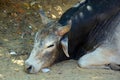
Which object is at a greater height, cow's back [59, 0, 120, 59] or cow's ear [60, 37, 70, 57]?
cow's back [59, 0, 120, 59]

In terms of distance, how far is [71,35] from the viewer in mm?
6664

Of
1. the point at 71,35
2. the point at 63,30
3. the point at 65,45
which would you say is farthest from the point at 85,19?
the point at 65,45

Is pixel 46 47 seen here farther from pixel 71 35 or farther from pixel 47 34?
pixel 71 35

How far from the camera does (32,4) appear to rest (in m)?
8.76

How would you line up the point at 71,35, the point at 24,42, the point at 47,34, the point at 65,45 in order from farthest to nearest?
1. the point at 24,42
2. the point at 71,35
3. the point at 47,34
4. the point at 65,45

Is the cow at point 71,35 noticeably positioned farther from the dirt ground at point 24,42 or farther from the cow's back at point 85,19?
the dirt ground at point 24,42

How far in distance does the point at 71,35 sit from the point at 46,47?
0.61 metres

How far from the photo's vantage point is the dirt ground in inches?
243

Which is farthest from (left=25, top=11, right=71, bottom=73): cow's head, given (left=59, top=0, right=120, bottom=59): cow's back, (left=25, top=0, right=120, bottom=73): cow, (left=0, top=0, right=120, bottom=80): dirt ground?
(left=59, top=0, right=120, bottom=59): cow's back

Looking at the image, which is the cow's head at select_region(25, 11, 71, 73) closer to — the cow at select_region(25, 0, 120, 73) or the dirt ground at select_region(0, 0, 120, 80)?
the cow at select_region(25, 0, 120, 73)

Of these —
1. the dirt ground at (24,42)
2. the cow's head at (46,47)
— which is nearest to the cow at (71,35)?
the cow's head at (46,47)

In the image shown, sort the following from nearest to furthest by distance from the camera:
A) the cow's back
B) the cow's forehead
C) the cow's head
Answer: the cow's head
the cow's forehead
the cow's back

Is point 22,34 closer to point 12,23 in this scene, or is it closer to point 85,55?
point 12,23

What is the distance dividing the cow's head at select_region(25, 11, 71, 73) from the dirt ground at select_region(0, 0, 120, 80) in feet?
0.47
